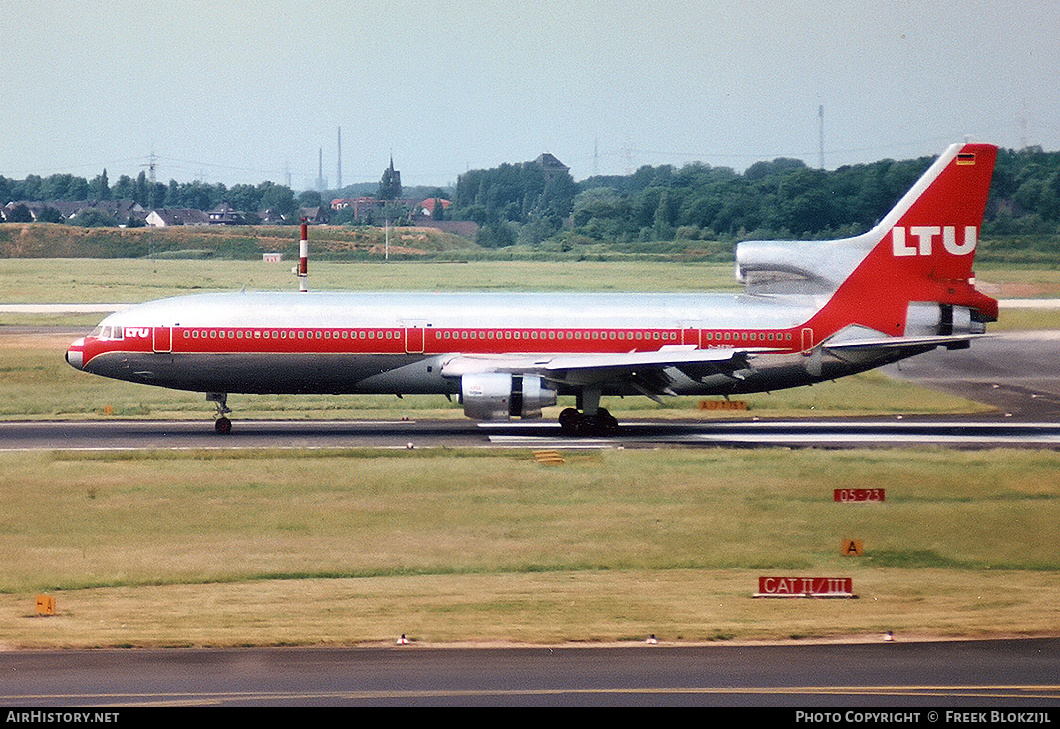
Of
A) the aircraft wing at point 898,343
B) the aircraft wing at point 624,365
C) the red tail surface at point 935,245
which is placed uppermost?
the red tail surface at point 935,245

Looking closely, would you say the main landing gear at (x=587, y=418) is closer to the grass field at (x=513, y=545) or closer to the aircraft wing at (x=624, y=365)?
the aircraft wing at (x=624, y=365)

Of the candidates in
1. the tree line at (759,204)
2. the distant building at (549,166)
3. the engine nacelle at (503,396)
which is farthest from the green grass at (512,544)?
the distant building at (549,166)

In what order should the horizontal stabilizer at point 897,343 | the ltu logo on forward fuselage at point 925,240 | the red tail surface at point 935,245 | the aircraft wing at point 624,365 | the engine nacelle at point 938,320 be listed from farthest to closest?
the ltu logo on forward fuselage at point 925,240, the red tail surface at point 935,245, the engine nacelle at point 938,320, the horizontal stabilizer at point 897,343, the aircraft wing at point 624,365

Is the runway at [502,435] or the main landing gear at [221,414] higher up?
the main landing gear at [221,414]

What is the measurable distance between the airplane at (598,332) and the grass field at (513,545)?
434 cm

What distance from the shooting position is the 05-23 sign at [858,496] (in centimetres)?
3153

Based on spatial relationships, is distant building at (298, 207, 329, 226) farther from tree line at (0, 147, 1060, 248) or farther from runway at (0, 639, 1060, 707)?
runway at (0, 639, 1060, 707)

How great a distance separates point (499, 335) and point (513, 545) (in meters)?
16.0

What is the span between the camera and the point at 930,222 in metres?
44.4

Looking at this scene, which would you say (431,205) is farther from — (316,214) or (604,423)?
(604,423)

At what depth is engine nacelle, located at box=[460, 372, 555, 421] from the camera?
4038cm

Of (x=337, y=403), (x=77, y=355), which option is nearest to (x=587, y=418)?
(x=337, y=403)

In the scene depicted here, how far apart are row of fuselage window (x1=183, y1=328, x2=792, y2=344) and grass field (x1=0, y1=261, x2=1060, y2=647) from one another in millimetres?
5106
